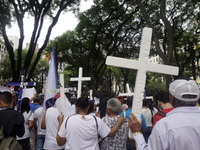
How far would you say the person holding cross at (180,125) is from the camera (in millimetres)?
1591

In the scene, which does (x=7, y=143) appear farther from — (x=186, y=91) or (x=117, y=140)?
(x=186, y=91)

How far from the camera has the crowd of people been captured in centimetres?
161

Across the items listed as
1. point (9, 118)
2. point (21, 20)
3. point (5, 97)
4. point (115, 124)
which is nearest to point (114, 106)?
point (115, 124)

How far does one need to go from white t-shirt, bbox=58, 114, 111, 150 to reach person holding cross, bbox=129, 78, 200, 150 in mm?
1229

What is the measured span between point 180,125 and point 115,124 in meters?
1.64

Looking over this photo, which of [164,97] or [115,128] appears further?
[164,97]

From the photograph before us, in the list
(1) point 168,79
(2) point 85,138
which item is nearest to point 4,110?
(2) point 85,138

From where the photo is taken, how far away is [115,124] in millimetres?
3158

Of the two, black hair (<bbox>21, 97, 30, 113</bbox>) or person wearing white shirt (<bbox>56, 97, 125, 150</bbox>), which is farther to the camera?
black hair (<bbox>21, 97, 30, 113</bbox>)

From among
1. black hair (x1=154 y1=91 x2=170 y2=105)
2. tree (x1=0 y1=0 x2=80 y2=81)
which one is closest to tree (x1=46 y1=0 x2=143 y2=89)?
tree (x1=0 y1=0 x2=80 y2=81)

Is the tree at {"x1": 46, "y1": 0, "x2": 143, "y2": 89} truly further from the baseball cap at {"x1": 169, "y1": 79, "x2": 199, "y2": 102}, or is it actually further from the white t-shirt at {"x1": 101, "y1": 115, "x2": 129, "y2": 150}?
the baseball cap at {"x1": 169, "y1": 79, "x2": 199, "y2": 102}

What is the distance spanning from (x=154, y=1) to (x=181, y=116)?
1676 cm

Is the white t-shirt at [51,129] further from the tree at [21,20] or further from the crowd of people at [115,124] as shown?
the tree at [21,20]

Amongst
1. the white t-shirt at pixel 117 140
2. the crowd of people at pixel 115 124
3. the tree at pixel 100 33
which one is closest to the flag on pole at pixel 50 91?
the crowd of people at pixel 115 124
